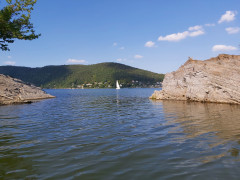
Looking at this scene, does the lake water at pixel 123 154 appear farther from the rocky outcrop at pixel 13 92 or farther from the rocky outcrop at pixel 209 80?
the rocky outcrop at pixel 13 92

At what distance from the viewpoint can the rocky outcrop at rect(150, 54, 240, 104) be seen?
27.7m

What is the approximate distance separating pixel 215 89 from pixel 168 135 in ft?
75.8

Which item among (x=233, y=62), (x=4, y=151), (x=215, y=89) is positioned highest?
(x=233, y=62)

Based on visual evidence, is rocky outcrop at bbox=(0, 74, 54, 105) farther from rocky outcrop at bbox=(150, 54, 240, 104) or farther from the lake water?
rocky outcrop at bbox=(150, 54, 240, 104)

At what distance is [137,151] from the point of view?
846 cm

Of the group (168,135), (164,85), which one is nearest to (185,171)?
(168,135)

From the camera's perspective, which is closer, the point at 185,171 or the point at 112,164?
the point at 185,171

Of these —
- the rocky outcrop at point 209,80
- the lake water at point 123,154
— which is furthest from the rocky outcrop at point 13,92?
the rocky outcrop at point 209,80

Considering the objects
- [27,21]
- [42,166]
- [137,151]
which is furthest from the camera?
[27,21]

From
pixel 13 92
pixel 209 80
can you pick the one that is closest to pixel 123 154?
pixel 209 80

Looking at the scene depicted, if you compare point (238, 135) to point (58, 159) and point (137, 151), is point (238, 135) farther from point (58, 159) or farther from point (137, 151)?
point (58, 159)

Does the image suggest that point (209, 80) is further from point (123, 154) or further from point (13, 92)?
point (13, 92)

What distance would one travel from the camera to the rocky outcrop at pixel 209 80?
2766cm

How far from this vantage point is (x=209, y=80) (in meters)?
30.4
